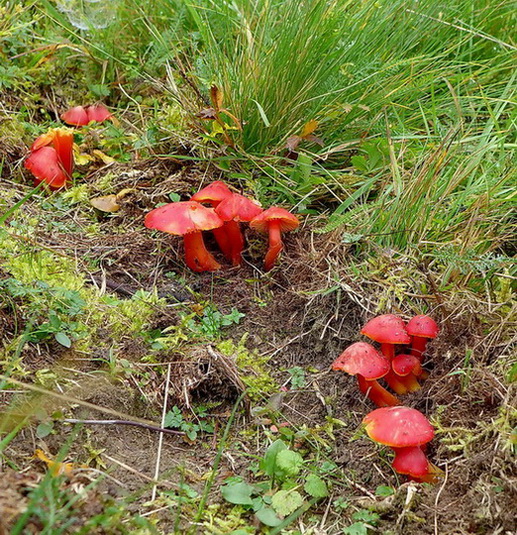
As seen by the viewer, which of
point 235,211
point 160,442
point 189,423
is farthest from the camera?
point 235,211

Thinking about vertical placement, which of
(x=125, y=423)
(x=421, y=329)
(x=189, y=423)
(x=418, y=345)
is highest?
(x=421, y=329)

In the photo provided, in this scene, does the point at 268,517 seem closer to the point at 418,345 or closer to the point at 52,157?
the point at 418,345

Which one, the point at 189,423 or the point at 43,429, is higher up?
the point at 43,429

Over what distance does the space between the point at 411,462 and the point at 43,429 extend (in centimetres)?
112

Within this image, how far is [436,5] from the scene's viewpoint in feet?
11.3

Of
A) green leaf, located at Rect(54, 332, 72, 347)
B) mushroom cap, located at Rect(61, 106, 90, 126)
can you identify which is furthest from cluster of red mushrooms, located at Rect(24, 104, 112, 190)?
green leaf, located at Rect(54, 332, 72, 347)

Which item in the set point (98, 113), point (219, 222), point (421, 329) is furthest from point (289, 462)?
point (98, 113)

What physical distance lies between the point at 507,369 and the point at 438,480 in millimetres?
428

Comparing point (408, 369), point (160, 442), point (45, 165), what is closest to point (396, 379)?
point (408, 369)

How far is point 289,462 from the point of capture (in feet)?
7.09

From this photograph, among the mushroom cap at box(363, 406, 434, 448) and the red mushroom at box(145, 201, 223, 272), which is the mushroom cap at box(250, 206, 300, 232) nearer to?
the red mushroom at box(145, 201, 223, 272)

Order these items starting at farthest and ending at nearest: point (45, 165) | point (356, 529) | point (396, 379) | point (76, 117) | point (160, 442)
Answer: point (76, 117) → point (45, 165) → point (396, 379) → point (160, 442) → point (356, 529)

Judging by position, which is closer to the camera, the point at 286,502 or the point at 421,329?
the point at 286,502

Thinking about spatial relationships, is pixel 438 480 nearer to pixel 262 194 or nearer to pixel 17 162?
pixel 262 194
